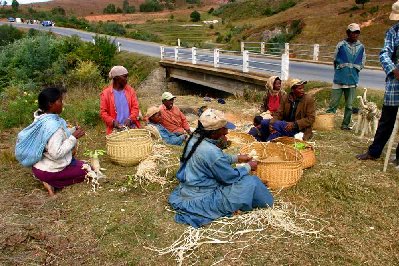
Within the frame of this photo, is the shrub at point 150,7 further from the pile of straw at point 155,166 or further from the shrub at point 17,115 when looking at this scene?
the pile of straw at point 155,166

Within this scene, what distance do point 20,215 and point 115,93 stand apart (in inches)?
88.0

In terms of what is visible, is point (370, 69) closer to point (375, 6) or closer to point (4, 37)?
point (375, 6)

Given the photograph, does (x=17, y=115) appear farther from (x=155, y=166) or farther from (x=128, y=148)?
(x=155, y=166)

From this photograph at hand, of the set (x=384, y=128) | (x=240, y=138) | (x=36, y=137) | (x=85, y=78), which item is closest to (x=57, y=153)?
(x=36, y=137)

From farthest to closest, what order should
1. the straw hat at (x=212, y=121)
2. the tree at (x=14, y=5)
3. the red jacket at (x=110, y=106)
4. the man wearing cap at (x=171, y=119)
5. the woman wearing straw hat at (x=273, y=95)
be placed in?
1. the tree at (x=14, y=5)
2. the woman wearing straw hat at (x=273, y=95)
3. the man wearing cap at (x=171, y=119)
4. the red jacket at (x=110, y=106)
5. the straw hat at (x=212, y=121)

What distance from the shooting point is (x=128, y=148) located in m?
5.04

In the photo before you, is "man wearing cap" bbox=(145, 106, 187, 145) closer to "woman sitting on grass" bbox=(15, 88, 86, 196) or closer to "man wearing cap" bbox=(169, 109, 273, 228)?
"woman sitting on grass" bbox=(15, 88, 86, 196)

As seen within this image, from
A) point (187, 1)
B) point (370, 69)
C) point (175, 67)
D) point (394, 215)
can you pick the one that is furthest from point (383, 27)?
point (187, 1)

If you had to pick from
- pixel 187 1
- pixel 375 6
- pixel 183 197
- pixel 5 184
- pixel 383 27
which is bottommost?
pixel 5 184

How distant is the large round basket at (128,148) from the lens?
16.5 ft

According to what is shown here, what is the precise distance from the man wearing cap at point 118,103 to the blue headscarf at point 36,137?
55.4 inches

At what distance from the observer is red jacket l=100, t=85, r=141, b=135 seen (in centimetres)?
559

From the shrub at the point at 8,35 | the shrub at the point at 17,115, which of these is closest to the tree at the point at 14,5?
the shrub at the point at 8,35

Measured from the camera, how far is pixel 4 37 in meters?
30.0
